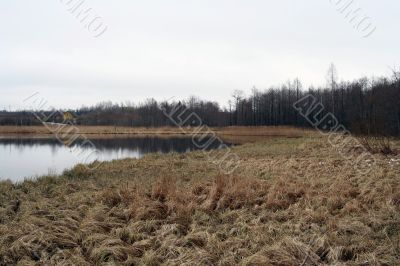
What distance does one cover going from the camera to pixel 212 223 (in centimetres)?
530

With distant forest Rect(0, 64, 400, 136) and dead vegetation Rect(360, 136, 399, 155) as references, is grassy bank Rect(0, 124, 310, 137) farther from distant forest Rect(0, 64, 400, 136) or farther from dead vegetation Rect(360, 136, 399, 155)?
dead vegetation Rect(360, 136, 399, 155)

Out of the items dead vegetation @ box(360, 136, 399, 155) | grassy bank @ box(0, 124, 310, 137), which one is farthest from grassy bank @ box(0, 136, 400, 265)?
grassy bank @ box(0, 124, 310, 137)

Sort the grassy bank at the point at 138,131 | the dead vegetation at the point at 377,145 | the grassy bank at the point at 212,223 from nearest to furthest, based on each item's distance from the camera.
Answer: the grassy bank at the point at 212,223 < the dead vegetation at the point at 377,145 < the grassy bank at the point at 138,131

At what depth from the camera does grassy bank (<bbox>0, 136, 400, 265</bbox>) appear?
408cm

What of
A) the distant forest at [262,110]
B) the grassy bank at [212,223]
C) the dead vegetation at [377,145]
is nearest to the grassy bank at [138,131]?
the distant forest at [262,110]

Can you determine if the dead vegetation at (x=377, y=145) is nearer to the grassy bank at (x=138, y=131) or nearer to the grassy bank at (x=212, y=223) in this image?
the grassy bank at (x=212, y=223)

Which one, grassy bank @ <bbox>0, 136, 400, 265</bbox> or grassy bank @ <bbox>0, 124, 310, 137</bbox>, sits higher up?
grassy bank @ <bbox>0, 124, 310, 137</bbox>

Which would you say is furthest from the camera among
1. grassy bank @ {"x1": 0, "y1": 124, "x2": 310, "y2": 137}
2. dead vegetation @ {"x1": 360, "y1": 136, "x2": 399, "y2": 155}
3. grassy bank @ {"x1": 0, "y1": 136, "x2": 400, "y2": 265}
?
grassy bank @ {"x1": 0, "y1": 124, "x2": 310, "y2": 137}

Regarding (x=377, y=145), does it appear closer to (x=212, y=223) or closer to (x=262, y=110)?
(x=212, y=223)

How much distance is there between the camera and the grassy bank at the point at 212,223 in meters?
4.08

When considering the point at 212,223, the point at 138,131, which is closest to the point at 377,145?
the point at 212,223

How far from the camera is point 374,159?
32.8ft

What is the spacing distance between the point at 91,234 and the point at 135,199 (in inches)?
52.2

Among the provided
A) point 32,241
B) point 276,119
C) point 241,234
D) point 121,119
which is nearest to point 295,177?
point 241,234
